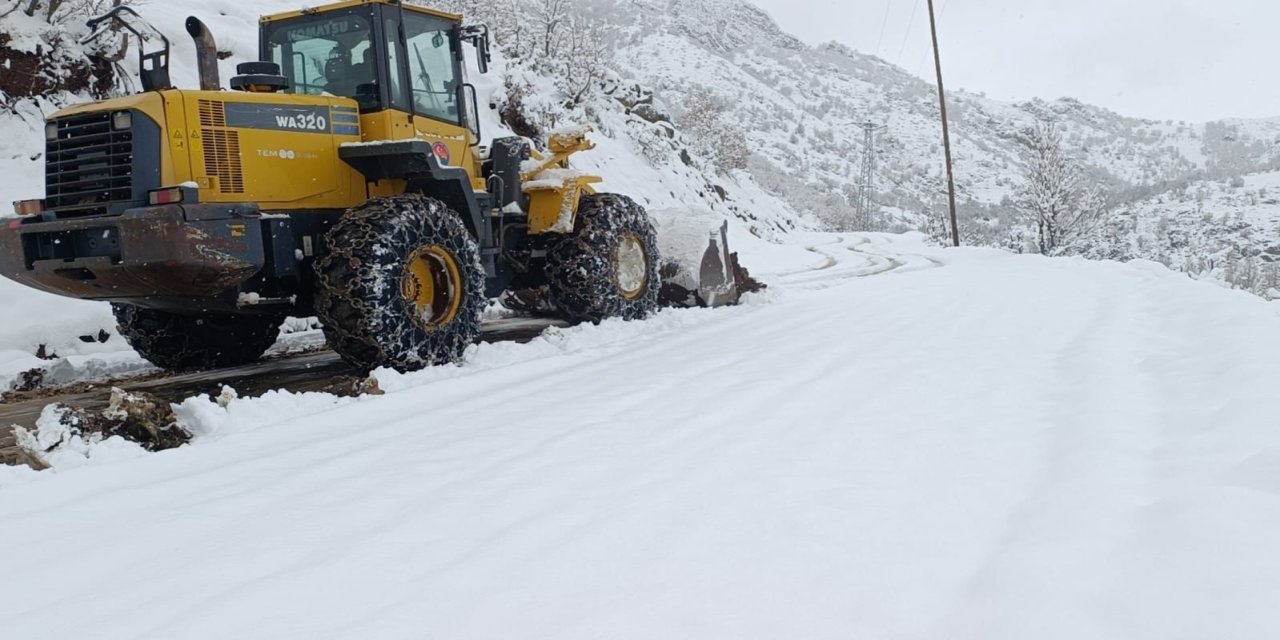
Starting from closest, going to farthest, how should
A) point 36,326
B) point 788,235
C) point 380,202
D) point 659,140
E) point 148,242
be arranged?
point 148,242, point 380,202, point 36,326, point 659,140, point 788,235

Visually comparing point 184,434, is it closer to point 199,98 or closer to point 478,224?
point 199,98

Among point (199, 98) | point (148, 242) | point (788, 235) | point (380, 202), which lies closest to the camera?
point (148, 242)

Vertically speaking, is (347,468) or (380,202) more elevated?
(380,202)

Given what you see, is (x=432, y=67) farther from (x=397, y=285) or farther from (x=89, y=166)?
(x=89, y=166)

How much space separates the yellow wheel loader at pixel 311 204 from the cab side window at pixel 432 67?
0.7 inches

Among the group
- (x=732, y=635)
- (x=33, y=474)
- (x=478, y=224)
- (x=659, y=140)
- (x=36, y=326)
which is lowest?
(x=732, y=635)

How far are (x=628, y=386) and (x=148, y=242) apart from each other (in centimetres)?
284

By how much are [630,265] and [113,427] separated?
512 centimetres

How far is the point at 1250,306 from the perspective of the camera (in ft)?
23.3

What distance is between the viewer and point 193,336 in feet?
22.6

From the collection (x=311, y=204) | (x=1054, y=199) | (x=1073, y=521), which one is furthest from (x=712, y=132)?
(x=1073, y=521)

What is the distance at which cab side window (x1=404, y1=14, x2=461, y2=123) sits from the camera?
21.4 feet

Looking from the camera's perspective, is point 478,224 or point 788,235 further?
point 788,235

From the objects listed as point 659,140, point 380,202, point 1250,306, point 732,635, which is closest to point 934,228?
point 659,140
